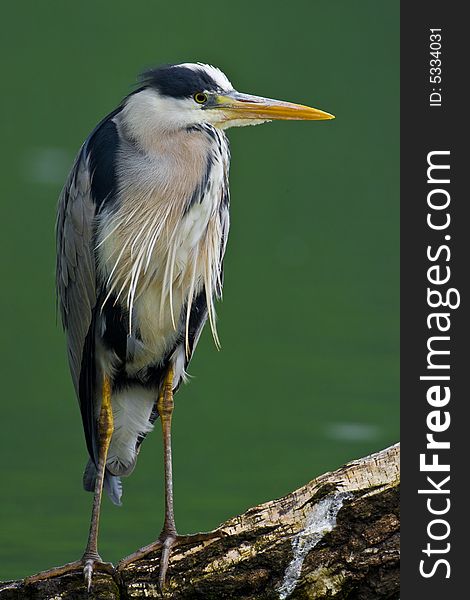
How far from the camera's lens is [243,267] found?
978 centimetres

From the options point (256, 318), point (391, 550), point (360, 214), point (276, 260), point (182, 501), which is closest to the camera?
point (391, 550)

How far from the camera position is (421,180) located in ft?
15.1

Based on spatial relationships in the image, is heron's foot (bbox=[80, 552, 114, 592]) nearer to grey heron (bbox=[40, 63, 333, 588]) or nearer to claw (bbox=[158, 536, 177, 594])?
grey heron (bbox=[40, 63, 333, 588])

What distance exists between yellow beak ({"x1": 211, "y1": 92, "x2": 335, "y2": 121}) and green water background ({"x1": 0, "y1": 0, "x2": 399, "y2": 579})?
2090 millimetres

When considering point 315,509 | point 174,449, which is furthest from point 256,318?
point 315,509

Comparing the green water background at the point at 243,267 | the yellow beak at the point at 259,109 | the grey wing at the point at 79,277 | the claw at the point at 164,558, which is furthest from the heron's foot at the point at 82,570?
the yellow beak at the point at 259,109

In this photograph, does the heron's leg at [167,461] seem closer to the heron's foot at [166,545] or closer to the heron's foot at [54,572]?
the heron's foot at [166,545]

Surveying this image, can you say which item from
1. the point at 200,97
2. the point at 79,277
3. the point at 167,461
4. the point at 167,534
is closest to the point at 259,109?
the point at 200,97

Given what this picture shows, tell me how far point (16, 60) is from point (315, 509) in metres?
9.58

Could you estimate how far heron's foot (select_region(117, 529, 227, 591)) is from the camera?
4195 mm

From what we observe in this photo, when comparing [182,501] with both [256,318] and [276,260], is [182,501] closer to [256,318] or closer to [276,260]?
[256,318]

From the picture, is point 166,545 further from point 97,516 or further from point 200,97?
point 200,97

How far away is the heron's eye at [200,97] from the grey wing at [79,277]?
41 centimetres

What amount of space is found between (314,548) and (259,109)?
1.39 m
